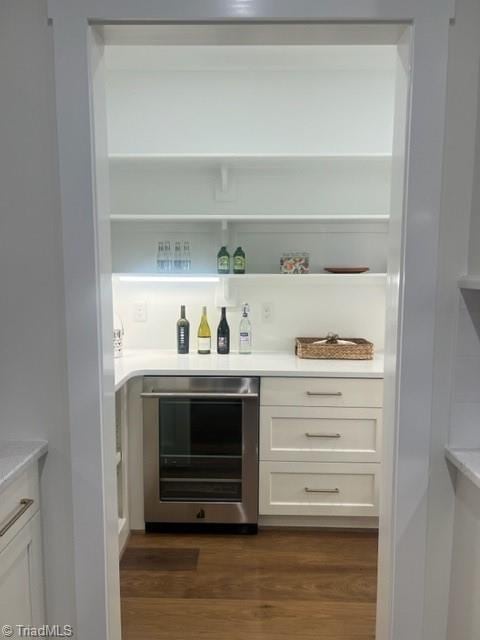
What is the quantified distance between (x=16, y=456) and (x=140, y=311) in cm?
169

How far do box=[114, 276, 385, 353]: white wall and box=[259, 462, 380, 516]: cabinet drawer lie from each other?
0.79 m

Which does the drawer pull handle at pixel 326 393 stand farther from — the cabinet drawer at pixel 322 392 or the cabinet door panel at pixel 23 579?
the cabinet door panel at pixel 23 579

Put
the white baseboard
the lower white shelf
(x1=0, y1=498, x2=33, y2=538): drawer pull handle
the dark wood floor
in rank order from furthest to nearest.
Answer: the lower white shelf → the white baseboard → the dark wood floor → (x1=0, y1=498, x2=33, y2=538): drawer pull handle

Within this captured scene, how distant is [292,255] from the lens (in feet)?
8.80

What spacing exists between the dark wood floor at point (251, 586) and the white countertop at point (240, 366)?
2.88 feet

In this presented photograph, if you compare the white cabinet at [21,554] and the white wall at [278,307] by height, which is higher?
the white wall at [278,307]

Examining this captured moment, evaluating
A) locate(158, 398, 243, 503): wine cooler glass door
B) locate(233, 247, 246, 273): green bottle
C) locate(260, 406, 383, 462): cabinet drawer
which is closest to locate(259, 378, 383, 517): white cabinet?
locate(260, 406, 383, 462): cabinet drawer

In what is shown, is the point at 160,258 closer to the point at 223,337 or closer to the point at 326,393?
the point at 223,337

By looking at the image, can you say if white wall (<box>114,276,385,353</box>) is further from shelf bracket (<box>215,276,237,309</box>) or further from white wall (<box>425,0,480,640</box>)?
white wall (<box>425,0,480,640</box>)

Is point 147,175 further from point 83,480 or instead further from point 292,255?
point 83,480

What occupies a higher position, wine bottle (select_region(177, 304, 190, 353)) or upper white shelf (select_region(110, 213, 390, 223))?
upper white shelf (select_region(110, 213, 390, 223))

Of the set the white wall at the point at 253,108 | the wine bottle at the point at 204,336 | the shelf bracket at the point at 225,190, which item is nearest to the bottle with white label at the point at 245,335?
the wine bottle at the point at 204,336

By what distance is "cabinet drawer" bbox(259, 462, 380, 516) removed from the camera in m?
2.34

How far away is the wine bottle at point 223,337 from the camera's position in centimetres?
274
